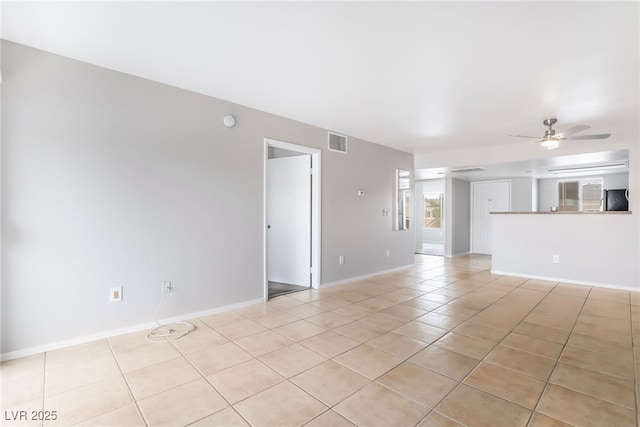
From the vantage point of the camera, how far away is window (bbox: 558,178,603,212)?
25.8 feet

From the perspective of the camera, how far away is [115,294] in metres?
2.74

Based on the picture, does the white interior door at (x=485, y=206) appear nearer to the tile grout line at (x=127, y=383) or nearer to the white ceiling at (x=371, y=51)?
the white ceiling at (x=371, y=51)

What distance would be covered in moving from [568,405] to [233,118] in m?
3.82

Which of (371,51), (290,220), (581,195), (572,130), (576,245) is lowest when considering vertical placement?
(576,245)

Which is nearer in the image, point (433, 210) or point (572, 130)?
point (572, 130)

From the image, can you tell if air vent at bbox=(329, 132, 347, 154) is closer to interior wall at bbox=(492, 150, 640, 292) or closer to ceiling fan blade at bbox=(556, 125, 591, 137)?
ceiling fan blade at bbox=(556, 125, 591, 137)

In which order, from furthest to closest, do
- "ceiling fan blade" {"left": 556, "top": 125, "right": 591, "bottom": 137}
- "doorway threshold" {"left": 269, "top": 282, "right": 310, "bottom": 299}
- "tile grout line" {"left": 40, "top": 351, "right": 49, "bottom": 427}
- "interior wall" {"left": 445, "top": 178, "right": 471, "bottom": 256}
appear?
1. "interior wall" {"left": 445, "top": 178, "right": 471, "bottom": 256}
2. "doorway threshold" {"left": 269, "top": 282, "right": 310, "bottom": 299}
3. "ceiling fan blade" {"left": 556, "top": 125, "right": 591, "bottom": 137}
4. "tile grout line" {"left": 40, "top": 351, "right": 49, "bottom": 427}

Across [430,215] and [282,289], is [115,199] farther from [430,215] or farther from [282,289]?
A: [430,215]

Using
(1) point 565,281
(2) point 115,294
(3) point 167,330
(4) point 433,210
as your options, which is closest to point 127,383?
(3) point 167,330

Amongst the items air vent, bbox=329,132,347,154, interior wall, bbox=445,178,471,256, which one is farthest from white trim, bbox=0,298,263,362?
interior wall, bbox=445,178,471,256

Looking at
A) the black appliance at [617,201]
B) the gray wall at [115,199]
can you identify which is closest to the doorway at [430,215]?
the black appliance at [617,201]

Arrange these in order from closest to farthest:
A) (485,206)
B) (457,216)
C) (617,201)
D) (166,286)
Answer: (166,286)
(617,201)
(457,216)
(485,206)

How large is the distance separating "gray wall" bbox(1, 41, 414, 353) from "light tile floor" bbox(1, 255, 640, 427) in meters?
0.34

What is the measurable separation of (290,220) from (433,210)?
7.26m
